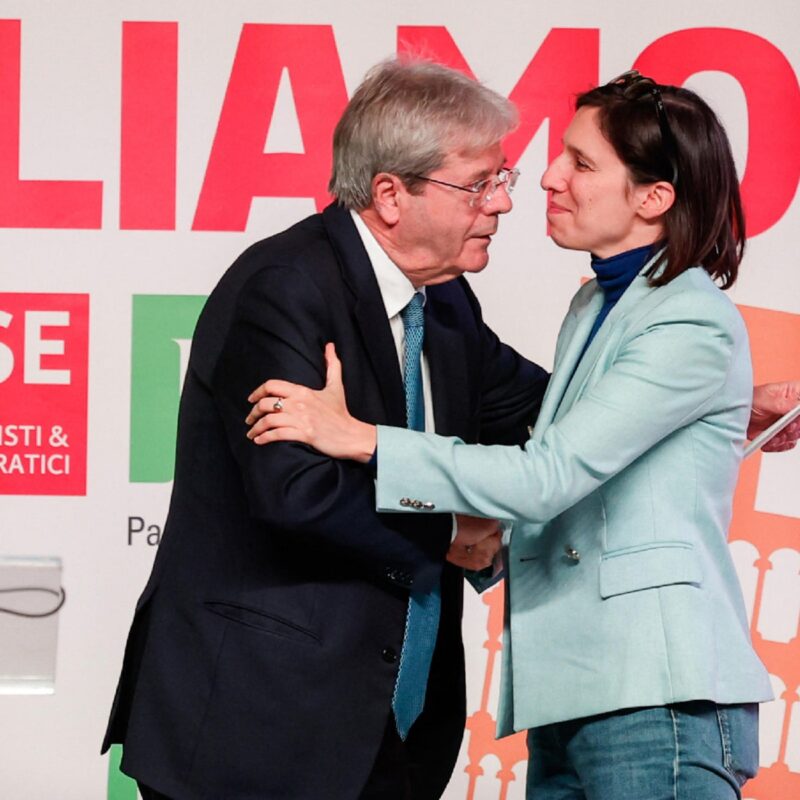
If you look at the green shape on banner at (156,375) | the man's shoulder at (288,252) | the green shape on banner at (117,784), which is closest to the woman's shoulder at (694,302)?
the man's shoulder at (288,252)

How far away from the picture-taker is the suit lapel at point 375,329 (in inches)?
77.1

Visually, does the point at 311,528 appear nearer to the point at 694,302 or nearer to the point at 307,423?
the point at 307,423

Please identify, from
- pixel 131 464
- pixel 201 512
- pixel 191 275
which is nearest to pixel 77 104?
pixel 191 275

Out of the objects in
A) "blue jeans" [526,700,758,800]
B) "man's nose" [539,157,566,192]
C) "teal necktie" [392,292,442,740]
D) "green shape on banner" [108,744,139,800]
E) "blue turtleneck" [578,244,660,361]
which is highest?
"man's nose" [539,157,566,192]

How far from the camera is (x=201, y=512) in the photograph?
2.00m

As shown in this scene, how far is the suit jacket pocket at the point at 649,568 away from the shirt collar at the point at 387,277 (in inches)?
20.3

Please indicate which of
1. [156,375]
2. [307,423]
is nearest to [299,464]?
[307,423]

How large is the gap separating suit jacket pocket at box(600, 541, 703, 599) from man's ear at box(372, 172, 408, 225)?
2.06ft

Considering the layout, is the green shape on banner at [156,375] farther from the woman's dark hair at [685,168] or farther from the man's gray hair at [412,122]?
the woman's dark hair at [685,168]

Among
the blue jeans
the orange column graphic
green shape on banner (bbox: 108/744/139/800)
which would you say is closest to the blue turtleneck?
the blue jeans

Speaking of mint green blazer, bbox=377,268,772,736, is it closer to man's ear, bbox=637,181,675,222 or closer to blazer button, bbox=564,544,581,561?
blazer button, bbox=564,544,581,561

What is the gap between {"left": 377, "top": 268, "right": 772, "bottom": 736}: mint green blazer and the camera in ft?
5.90

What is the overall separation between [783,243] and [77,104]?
1.77 meters

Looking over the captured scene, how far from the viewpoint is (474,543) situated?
2.06m
